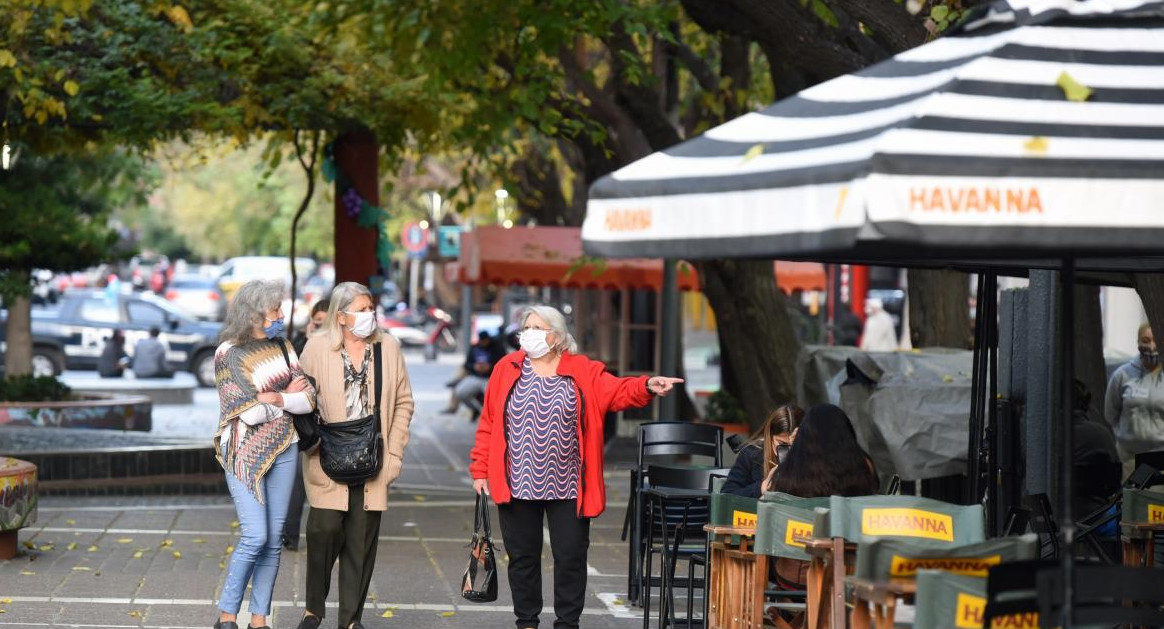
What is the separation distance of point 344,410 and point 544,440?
100cm

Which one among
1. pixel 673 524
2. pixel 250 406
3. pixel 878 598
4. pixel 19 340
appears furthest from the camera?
pixel 19 340

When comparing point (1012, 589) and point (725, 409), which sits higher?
point (1012, 589)

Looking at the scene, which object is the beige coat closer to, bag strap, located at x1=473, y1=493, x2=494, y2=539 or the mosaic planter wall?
bag strap, located at x1=473, y1=493, x2=494, y2=539

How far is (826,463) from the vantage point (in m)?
6.98

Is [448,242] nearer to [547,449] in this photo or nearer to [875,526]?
[547,449]

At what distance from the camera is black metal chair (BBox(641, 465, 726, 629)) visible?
7.80 meters

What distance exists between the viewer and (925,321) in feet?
49.4

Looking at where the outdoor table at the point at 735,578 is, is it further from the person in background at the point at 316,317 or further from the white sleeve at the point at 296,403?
the person in background at the point at 316,317

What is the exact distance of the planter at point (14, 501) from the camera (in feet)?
33.0

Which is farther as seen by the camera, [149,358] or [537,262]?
[149,358]

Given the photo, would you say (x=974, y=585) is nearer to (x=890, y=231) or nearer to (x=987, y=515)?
(x=890, y=231)

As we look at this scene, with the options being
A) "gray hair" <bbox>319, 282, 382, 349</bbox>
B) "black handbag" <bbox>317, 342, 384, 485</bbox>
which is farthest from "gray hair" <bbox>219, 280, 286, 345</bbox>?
"black handbag" <bbox>317, 342, 384, 485</bbox>

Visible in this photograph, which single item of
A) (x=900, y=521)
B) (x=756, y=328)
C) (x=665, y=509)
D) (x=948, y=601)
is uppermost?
(x=756, y=328)

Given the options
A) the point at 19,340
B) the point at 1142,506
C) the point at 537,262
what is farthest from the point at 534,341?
the point at 19,340
